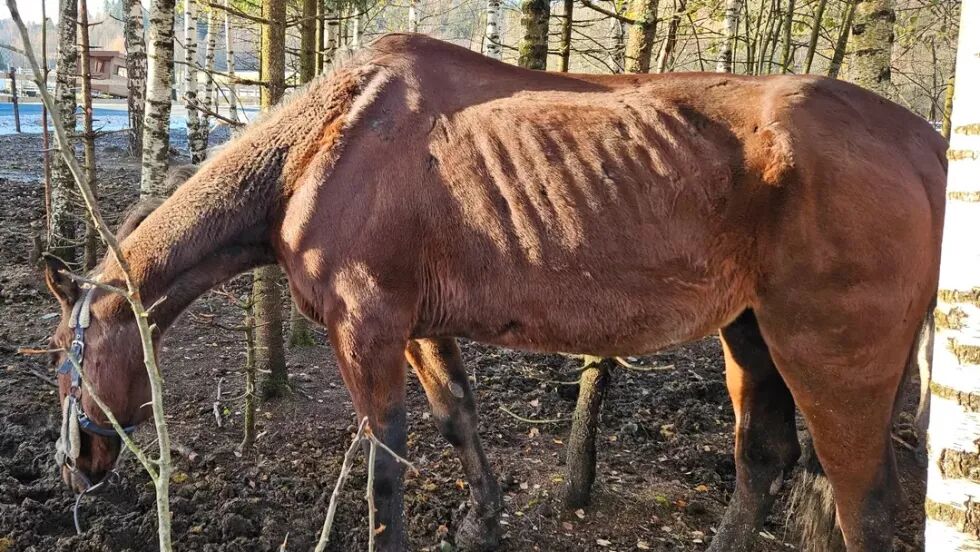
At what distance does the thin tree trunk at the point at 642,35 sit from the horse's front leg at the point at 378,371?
8.35ft

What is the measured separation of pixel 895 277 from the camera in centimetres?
260

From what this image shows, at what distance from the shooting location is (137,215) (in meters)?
3.50

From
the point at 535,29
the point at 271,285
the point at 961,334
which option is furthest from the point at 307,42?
the point at 961,334

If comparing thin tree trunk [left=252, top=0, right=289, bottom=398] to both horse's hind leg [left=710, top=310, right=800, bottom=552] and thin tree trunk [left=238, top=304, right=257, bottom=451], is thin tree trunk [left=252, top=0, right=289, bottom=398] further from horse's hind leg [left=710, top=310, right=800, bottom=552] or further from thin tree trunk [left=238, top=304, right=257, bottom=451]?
horse's hind leg [left=710, top=310, right=800, bottom=552]

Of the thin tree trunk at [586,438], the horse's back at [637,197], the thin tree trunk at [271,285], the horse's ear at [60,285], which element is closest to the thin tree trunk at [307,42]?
the thin tree trunk at [271,285]

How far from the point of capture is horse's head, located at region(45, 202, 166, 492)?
3189 millimetres

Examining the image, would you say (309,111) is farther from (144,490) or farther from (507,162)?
(144,490)

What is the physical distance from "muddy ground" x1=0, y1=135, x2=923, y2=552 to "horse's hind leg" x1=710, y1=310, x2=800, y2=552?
0.28m

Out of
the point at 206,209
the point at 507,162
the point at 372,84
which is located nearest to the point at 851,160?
the point at 507,162

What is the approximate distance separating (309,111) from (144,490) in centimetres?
229

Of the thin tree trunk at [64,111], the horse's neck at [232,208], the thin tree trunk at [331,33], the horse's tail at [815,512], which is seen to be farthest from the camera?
the thin tree trunk at [64,111]

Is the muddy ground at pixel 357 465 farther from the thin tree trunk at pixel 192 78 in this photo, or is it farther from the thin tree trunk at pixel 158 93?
the thin tree trunk at pixel 192 78

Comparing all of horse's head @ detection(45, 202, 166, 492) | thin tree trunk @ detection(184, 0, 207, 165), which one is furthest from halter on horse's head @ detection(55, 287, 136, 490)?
thin tree trunk @ detection(184, 0, 207, 165)

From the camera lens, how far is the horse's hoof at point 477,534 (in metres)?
3.59
